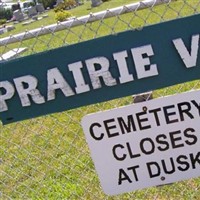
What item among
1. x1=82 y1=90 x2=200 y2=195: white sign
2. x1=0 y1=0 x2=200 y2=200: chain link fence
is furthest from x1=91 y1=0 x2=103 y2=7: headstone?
x1=82 y1=90 x2=200 y2=195: white sign

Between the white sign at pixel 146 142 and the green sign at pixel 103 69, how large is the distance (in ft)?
0.42

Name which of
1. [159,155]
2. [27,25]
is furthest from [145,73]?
[27,25]

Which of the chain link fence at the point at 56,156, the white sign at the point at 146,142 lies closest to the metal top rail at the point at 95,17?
the chain link fence at the point at 56,156

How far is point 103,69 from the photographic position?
271 cm

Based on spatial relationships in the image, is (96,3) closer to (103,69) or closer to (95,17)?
(95,17)

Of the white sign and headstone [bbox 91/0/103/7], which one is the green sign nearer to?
the white sign

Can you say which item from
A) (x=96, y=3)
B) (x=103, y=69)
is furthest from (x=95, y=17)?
(x=96, y=3)

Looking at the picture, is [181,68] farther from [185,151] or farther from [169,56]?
[185,151]

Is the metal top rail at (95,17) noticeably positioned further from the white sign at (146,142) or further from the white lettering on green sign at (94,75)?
the white sign at (146,142)

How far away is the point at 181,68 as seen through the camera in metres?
2.72

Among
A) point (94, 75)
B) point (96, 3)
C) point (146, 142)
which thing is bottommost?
point (96, 3)

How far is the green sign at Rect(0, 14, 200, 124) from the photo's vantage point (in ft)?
8.69

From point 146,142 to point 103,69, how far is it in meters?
0.57

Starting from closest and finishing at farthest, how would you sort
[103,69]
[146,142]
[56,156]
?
[103,69] < [146,142] < [56,156]
